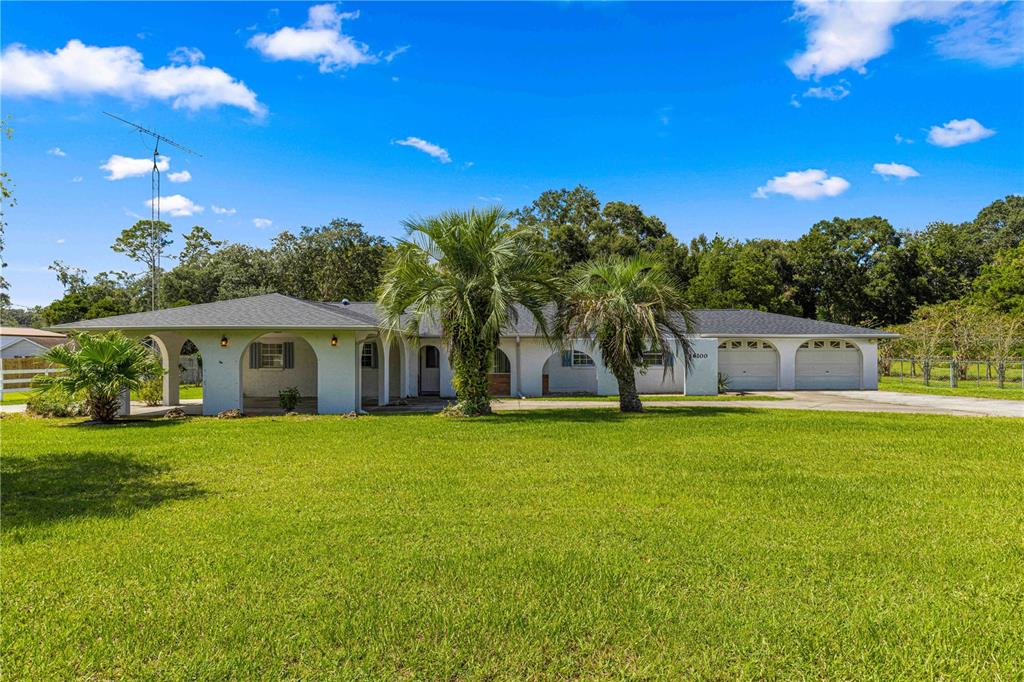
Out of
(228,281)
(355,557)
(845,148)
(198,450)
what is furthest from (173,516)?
(228,281)

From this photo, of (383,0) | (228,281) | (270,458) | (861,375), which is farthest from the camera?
(228,281)

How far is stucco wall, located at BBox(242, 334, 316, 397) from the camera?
923 inches

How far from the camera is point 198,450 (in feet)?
35.4

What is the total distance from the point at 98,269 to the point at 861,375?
64.7 meters

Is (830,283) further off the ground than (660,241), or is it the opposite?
(660,241)

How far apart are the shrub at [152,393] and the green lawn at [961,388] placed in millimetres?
29099

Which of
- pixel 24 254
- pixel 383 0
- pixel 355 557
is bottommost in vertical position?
pixel 355 557

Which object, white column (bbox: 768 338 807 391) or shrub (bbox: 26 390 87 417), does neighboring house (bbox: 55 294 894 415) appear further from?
shrub (bbox: 26 390 87 417)

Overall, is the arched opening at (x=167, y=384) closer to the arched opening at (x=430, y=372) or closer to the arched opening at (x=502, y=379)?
the arched opening at (x=430, y=372)

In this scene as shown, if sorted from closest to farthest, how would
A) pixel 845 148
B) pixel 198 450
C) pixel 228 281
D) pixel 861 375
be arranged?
pixel 198 450, pixel 845 148, pixel 861 375, pixel 228 281

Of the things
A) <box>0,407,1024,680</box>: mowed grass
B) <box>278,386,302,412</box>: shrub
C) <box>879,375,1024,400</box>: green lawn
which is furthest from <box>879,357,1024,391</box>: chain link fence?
<box>278,386,302,412</box>: shrub

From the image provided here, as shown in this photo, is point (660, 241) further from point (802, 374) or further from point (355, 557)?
point (355, 557)

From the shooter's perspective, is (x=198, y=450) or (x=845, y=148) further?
(x=845, y=148)

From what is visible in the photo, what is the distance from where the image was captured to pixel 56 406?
15922 mm
